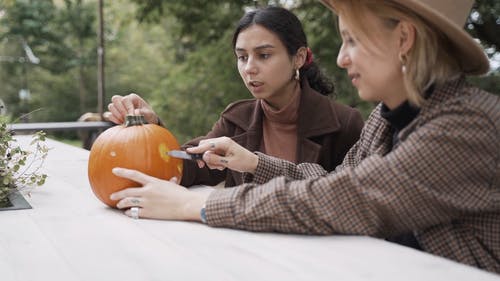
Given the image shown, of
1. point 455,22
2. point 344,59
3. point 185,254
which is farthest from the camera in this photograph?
point 344,59

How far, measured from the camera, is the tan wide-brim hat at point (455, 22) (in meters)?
1.45

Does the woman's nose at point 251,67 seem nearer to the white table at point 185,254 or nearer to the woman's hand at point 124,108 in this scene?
the woman's hand at point 124,108

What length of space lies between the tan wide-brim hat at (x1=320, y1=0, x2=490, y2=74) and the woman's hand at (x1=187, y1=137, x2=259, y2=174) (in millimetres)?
602

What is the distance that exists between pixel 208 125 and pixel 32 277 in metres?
8.08

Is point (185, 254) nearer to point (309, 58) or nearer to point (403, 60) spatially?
point (403, 60)

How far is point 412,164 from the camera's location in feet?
4.68

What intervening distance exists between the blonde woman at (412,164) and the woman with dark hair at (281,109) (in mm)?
981

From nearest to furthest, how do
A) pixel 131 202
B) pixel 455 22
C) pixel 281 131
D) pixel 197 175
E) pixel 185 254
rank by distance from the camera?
pixel 185 254
pixel 455 22
pixel 131 202
pixel 197 175
pixel 281 131

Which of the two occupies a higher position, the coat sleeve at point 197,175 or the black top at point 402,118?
the black top at point 402,118

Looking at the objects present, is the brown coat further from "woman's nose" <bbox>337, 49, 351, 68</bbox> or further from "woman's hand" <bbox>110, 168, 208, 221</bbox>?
"woman's nose" <bbox>337, 49, 351, 68</bbox>

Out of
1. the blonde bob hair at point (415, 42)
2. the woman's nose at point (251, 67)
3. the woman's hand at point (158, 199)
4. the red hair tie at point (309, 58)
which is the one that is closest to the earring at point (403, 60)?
the blonde bob hair at point (415, 42)

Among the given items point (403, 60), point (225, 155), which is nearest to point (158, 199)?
Result: point (225, 155)

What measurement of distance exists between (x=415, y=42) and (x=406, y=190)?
38 cm

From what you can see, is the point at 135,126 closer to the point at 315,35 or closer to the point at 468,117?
the point at 468,117
